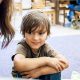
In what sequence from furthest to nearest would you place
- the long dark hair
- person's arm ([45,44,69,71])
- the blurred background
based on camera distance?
the blurred background → person's arm ([45,44,69,71]) → the long dark hair

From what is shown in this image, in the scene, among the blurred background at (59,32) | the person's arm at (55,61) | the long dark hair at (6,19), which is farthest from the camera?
the blurred background at (59,32)

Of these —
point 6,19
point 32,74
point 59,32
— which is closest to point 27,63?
point 32,74

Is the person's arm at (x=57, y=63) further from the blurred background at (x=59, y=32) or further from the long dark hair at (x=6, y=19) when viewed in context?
the blurred background at (x=59, y=32)

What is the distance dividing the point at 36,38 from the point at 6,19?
0.17 metres

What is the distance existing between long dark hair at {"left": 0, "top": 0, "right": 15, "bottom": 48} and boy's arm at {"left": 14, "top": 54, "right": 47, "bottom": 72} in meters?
0.12

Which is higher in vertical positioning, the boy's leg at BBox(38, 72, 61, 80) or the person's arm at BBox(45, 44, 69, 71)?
the person's arm at BBox(45, 44, 69, 71)

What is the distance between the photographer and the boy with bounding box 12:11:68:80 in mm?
1078

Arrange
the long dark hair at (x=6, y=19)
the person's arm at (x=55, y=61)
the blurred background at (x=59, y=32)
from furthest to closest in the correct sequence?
the blurred background at (x=59, y=32)
the person's arm at (x=55, y=61)
the long dark hair at (x=6, y=19)

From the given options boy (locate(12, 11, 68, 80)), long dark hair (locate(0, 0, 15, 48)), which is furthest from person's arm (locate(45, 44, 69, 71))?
long dark hair (locate(0, 0, 15, 48))

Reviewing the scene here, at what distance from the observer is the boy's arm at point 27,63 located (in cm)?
107

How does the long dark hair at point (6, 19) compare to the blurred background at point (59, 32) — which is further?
the blurred background at point (59, 32)

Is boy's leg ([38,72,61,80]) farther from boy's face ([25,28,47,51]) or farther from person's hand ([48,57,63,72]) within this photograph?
boy's face ([25,28,47,51])

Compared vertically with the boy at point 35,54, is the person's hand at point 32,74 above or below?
below

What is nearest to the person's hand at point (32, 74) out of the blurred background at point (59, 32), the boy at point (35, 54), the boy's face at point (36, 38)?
the boy at point (35, 54)
